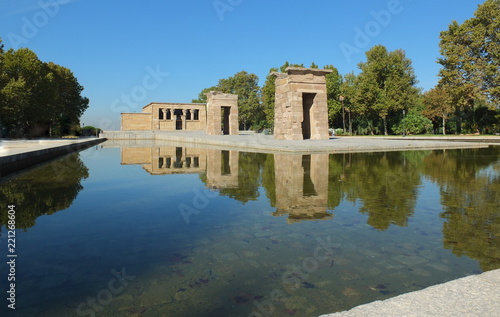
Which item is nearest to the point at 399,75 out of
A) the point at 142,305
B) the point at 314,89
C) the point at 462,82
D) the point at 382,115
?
the point at 382,115

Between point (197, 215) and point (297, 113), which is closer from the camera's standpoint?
point (197, 215)

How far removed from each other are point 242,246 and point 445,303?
204cm

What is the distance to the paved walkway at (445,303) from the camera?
6.60ft

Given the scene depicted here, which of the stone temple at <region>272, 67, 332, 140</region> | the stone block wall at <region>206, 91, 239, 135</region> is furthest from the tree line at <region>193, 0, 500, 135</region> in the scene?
the stone temple at <region>272, 67, 332, 140</region>

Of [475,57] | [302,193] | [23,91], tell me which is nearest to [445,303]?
[302,193]

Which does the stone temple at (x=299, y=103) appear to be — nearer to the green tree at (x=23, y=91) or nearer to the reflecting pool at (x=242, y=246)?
the reflecting pool at (x=242, y=246)

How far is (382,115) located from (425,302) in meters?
41.6

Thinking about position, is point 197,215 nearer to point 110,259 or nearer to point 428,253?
point 110,259

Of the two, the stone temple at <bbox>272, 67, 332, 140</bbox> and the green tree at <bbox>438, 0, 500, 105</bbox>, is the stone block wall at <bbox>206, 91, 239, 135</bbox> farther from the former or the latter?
the green tree at <bbox>438, 0, 500, 105</bbox>

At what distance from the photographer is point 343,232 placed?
4.07m

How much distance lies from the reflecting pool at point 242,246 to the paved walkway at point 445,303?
33cm

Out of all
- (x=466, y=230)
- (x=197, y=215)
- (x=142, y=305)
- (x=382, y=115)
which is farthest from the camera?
(x=382, y=115)

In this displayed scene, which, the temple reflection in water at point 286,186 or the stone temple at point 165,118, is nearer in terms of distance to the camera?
the temple reflection in water at point 286,186

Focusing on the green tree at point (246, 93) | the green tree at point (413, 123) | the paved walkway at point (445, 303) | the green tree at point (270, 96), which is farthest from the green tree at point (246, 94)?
the paved walkway at point (445, 303)
